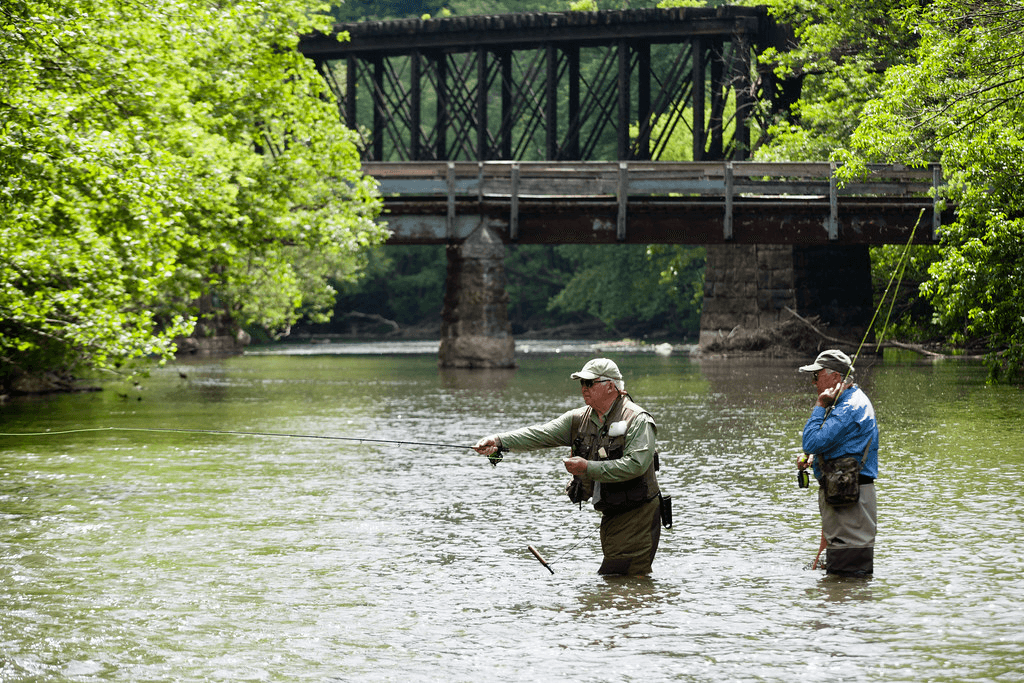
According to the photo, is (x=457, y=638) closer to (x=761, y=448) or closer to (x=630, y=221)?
(x=761, y=448)

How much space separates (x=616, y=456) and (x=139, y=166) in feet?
37.4

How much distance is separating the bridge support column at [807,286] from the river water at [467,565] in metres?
21.8

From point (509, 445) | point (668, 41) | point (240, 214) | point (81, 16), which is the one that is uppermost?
point (668, 41)

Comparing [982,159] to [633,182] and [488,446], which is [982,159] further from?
[633,182]

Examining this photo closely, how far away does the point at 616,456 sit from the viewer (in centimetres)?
889

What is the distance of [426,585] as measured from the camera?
9.37 metres

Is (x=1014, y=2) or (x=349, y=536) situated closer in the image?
(x=349, y=536)

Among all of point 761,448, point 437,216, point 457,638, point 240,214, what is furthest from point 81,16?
point 437,216

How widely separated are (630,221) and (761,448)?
69.2 feet

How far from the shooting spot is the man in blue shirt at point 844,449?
354 inches

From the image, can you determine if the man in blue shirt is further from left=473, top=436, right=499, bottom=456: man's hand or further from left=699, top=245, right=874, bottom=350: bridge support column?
left=699, top=245, right=874, bottom=350: bridge support column

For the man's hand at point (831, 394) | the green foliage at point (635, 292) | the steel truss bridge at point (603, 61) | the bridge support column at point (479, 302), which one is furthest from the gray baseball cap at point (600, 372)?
the green foliage at point (635, 292)

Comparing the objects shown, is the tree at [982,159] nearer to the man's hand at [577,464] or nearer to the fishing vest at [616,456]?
the fishing vest at [616,456]

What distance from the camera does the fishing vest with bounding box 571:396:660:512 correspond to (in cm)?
890
